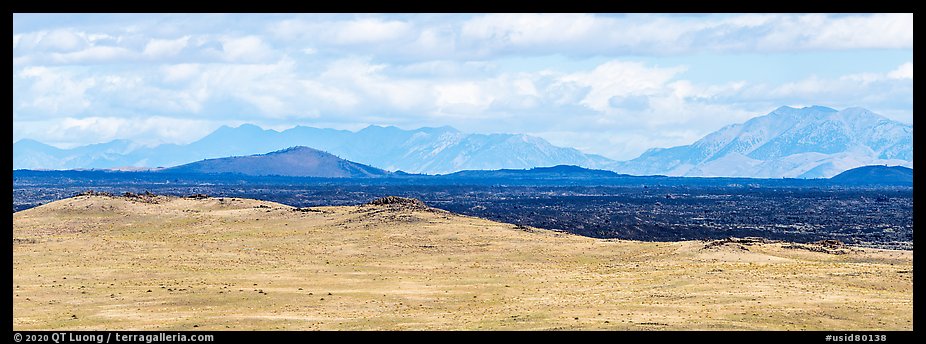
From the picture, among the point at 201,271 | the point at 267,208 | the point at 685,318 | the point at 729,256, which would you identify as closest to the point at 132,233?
the point at 267,208

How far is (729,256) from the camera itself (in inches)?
2506

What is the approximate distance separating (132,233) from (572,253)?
3131 centimetres

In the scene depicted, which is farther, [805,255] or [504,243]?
[504,243]

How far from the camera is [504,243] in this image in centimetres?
7450

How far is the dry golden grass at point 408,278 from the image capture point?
4200 cm

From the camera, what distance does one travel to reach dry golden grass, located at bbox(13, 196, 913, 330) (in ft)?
138

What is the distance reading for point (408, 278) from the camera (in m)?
58.4

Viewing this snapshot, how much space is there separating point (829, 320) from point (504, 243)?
35.1 metres

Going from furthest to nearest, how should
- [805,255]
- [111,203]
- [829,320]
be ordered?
[111,203]
[805,255]
[829,320]

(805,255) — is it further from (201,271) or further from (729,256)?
(201,271)
